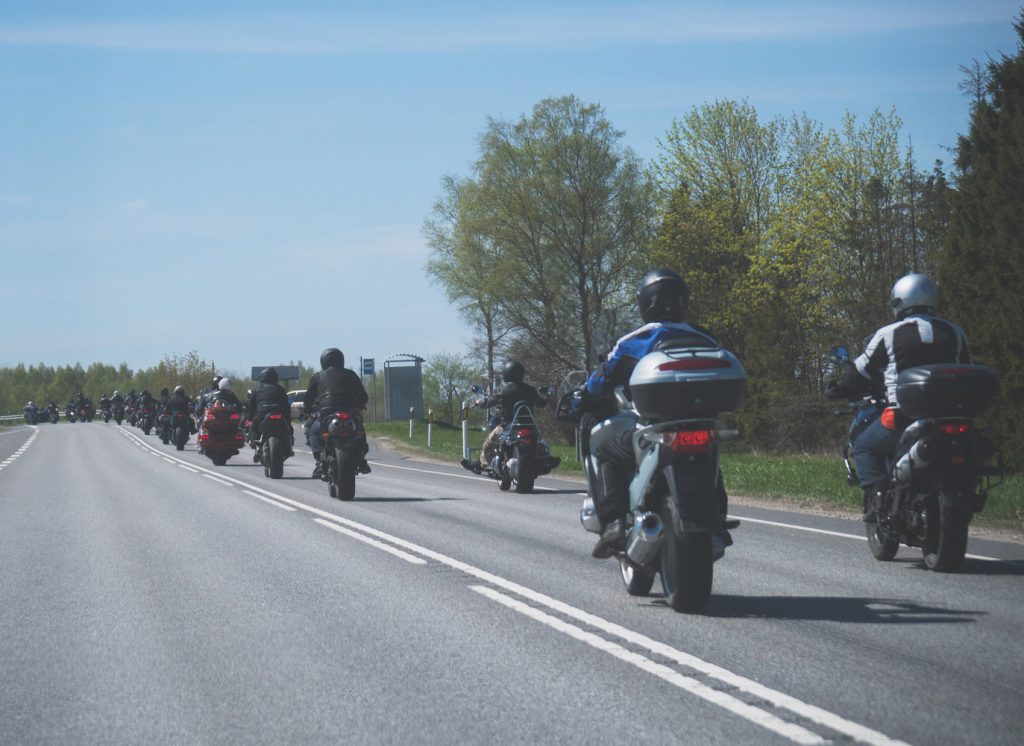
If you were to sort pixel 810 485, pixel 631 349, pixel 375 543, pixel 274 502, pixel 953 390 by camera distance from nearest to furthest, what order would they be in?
pixel 631 349 < pixel 953 390 < pixel 375 543 < pixel 810 485 < pixel 274 502

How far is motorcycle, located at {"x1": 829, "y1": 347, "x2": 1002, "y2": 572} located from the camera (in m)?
7.77

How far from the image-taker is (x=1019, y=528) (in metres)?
10.8

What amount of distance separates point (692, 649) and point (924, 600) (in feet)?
6.40

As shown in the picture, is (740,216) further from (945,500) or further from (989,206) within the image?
(945,500)

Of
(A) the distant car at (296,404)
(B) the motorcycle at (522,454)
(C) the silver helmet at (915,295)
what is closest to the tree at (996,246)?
(B) the motorcycle at (522,454)

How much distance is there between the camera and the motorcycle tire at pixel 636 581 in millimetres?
7391

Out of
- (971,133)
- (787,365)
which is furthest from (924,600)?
(787,365)

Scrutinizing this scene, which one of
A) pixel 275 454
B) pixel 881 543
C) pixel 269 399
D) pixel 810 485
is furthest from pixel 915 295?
pixel 275 454

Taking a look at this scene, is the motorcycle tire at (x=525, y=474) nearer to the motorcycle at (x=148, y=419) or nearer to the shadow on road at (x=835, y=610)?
the shadow on road at (x=835, y=610)

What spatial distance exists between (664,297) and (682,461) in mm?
1139

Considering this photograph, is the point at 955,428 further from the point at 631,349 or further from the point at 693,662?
the point at 693,662

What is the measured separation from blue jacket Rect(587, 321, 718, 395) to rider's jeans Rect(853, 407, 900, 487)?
210cm

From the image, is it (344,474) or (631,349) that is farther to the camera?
(344,474)

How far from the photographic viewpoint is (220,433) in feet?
89.9
